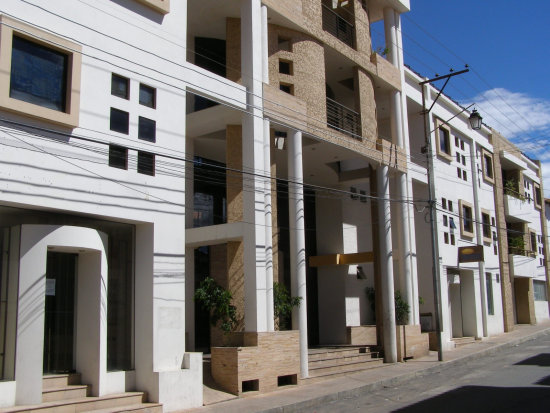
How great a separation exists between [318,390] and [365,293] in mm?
11244

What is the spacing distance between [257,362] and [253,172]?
493cm

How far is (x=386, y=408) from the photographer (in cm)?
1300

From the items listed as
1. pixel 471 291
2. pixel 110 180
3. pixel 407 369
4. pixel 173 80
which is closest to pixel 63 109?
pixel 110 180

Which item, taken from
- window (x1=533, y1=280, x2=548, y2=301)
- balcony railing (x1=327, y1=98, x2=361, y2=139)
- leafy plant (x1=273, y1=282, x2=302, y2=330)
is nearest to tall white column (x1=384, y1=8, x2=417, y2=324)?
balcony railing (x1=327, y1=98, x2=361, y2=139)

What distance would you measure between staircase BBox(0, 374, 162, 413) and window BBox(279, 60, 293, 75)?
10568mm

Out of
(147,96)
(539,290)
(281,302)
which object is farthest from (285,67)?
(539,290)

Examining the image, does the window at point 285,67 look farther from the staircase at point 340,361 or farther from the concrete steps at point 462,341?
the concrete steps at point 462,341

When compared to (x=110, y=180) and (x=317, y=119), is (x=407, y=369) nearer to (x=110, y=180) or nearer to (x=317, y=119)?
(x=317, y=119)

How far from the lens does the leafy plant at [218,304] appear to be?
14938 mm

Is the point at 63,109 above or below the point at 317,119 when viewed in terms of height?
below

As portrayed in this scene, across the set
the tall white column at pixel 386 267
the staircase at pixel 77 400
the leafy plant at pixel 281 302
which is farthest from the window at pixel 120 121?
the tall white column at pixel 386 267

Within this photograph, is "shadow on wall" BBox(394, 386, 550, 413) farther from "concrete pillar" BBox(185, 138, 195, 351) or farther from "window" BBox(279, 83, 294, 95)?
"window" BBox(279, 83, 294, 95)

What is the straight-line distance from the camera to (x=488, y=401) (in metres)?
12.9

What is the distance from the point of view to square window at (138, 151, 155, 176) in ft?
42.7
